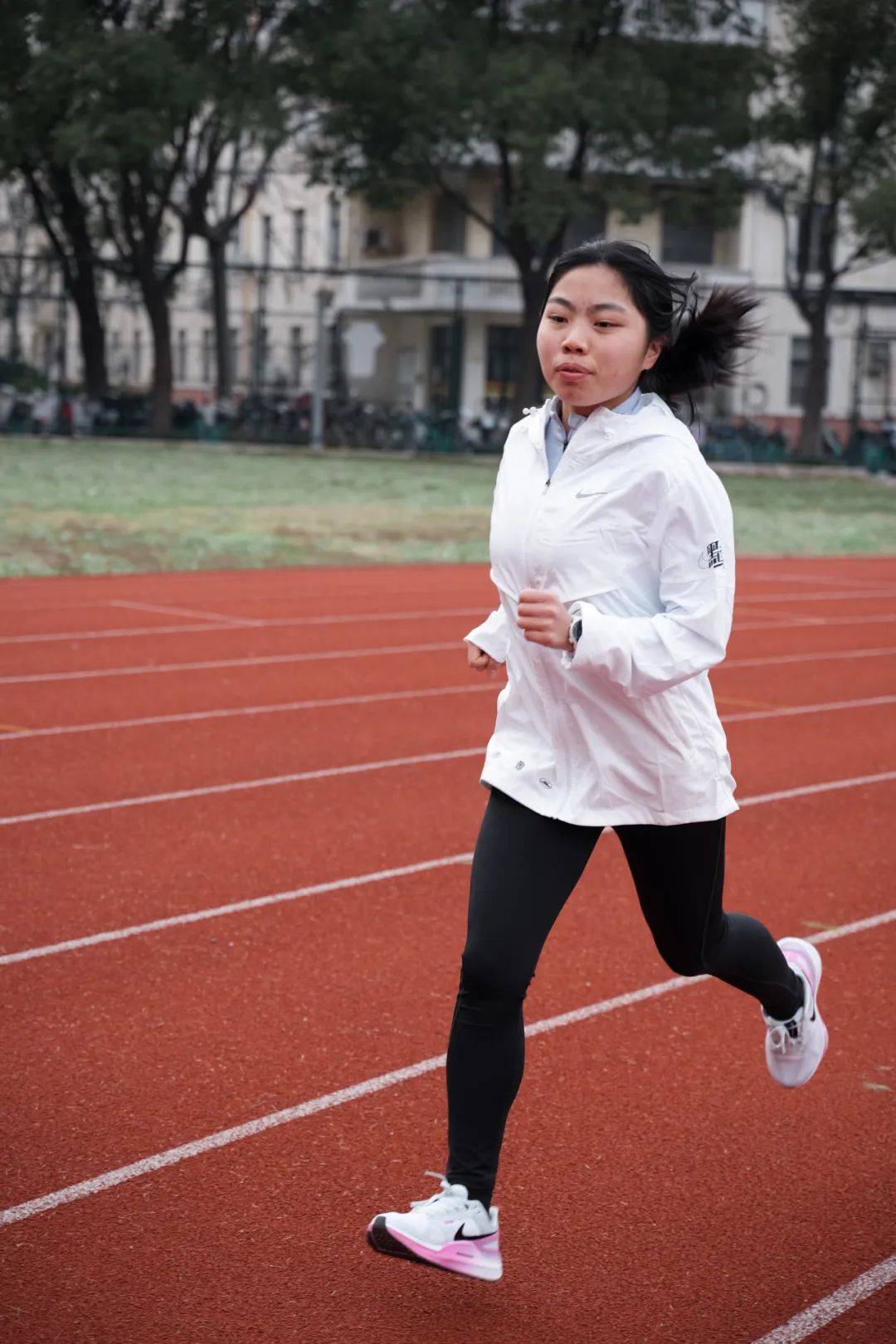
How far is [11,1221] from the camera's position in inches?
134

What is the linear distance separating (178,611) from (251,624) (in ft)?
2.61

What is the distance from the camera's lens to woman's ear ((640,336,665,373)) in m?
3.24

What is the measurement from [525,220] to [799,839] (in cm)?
2839

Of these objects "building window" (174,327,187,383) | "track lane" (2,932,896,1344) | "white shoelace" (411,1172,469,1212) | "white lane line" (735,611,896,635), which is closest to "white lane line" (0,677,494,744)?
"white lane line" (735,611,896,635)

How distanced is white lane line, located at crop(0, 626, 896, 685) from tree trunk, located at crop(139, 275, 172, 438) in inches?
1019

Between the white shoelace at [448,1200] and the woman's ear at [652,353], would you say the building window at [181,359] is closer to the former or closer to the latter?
the woman's ear at [652,353]

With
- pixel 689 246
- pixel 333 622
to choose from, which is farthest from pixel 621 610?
pixel 689 246

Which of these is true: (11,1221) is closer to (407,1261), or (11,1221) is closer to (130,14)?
(407,1261)

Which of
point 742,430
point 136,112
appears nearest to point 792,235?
point 742,430

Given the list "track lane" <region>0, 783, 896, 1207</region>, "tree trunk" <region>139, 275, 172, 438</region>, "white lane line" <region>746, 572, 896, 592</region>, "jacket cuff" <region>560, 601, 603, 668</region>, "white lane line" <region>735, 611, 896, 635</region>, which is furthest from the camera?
"tree trunk" <region>139, 275, 172, 438</region>

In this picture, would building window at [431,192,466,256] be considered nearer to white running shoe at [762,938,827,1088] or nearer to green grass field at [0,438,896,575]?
green grass field at [0,438,896,575]

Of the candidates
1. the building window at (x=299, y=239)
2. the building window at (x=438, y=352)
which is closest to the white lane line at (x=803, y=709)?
the building window at (x=438, y=352)

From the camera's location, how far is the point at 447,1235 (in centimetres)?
314

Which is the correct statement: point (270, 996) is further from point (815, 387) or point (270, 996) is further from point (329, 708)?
point (815, 387)
